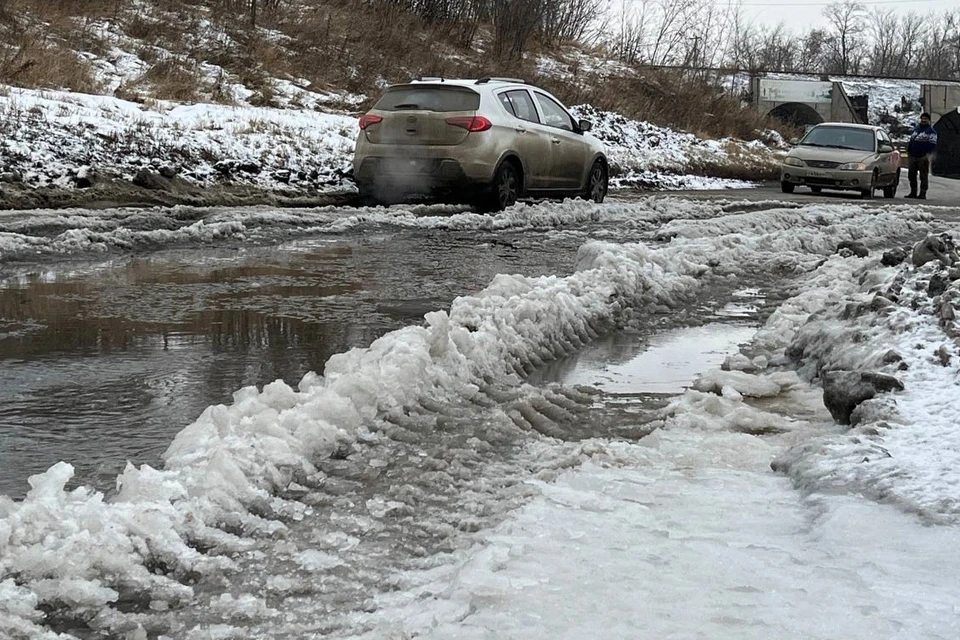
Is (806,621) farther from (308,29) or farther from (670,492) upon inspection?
(308,29)

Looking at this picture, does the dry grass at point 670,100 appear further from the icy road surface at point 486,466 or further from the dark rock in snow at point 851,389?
the dark rock in snow at point 851,389

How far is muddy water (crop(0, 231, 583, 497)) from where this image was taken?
409 centimetres

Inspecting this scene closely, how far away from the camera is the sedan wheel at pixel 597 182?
16395 millimetres

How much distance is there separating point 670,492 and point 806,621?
1.00 metres

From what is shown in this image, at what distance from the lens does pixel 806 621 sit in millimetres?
2469

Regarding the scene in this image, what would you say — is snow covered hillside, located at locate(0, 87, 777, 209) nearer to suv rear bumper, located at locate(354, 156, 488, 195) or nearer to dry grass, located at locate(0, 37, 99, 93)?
dry grass, located at locate(0, 37, 99, 93)

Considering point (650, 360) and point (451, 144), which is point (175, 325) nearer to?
point (650, 360)

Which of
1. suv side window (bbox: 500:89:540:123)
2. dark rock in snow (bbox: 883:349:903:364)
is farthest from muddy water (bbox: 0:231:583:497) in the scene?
suv side window (bbox: 500:89:540:123)

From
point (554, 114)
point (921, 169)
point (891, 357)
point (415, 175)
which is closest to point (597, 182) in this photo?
point (554, 114)

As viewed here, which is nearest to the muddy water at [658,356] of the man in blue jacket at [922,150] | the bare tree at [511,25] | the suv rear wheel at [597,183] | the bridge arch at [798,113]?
the suv rear wheel at [597,183]

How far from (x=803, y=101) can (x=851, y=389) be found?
158ft

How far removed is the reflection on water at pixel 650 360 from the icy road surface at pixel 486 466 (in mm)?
26

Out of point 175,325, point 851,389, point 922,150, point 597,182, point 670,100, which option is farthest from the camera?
point 670,100

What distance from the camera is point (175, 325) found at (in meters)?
6.18
